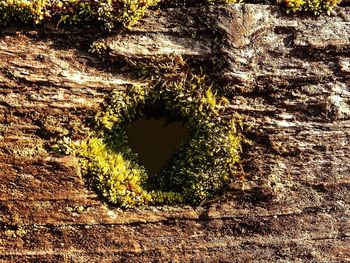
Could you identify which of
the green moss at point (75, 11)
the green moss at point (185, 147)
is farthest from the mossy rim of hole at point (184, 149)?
the green moss at point (75, 11)

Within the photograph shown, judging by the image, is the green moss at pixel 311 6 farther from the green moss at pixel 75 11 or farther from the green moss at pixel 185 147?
the green moss at pixel 75 11

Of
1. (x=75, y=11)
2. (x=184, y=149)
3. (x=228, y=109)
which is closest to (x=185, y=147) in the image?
(x=184, y=149)

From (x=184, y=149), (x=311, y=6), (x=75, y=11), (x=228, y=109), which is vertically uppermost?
(x=311, y=6)

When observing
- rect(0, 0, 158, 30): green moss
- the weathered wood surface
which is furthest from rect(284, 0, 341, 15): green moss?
rect(0, 0, 158, 30): green moss

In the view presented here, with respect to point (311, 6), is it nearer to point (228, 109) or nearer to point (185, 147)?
point (228, 109)

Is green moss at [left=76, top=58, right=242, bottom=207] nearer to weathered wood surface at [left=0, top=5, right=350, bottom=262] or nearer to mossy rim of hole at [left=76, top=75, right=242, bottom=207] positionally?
mossy rim of hole at [left=76, top=75, right=242, bottom=207]

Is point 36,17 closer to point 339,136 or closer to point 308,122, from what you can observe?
point 308,122
